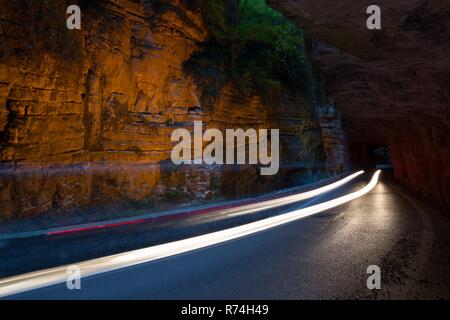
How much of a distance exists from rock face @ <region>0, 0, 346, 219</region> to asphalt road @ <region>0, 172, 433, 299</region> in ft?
20.3

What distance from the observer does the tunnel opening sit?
157 ft

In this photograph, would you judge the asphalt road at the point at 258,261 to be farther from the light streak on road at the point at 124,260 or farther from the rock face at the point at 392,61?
the rock face at the point at 392,61

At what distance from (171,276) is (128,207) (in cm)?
982

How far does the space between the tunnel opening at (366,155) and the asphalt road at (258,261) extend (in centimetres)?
3949

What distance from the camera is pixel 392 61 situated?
6.54 meters

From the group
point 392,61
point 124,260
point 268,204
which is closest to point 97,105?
point 268,204

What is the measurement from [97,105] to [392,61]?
11.6 m

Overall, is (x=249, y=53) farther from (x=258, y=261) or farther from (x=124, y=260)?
(x=124, y=260)

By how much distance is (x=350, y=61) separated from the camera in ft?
23.8

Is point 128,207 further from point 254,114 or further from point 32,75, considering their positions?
point 254,114

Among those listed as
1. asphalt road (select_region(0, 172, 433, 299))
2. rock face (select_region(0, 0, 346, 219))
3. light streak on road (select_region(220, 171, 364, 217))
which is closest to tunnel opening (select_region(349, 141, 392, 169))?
light streak on road (select_region(220, 171, 364, 217))

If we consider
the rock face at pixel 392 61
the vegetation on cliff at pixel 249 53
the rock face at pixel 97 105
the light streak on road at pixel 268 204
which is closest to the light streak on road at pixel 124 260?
the light streak on road at pixel 268 204

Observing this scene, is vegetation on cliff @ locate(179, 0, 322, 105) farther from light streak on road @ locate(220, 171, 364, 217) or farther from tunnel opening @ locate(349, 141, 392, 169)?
tunnel opening @ locate(349, 141, 392, 169)

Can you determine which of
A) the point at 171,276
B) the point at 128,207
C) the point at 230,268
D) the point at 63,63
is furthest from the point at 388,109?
the point at 63,63
